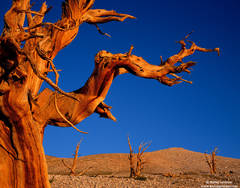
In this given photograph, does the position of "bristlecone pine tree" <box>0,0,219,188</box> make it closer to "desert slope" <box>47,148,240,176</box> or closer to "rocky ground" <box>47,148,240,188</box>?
"rocky ground" <box>47,148,240,188</box>

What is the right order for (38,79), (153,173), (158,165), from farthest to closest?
(158,165) → (153,173) → (38,79)

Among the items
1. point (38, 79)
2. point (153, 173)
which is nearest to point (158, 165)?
point (153, 173)

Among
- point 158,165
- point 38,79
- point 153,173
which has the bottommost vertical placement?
point 38,79

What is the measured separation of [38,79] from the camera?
11.9ft

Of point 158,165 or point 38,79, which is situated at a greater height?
point 158,165

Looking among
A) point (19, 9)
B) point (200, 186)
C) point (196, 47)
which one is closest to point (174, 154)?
point (200, 186)

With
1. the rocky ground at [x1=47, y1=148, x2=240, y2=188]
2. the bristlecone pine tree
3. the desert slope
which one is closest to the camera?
the bristlecone pine tree

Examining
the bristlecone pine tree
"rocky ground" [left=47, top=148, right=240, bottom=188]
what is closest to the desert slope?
"rocky ground" [left=47, top=148, right=240, bottom=188]

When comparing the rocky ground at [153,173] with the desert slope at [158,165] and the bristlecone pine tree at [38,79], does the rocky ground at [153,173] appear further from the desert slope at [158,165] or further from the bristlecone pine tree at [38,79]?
the bristlecone pine tree at [38,79]

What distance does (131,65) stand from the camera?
13.0ft

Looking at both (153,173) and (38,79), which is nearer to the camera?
(38,79)

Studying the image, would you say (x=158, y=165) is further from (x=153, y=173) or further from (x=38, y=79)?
(x=38, y=79)

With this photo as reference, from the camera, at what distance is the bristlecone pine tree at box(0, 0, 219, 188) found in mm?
2543

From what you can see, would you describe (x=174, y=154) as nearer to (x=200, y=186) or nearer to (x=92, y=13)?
(x=200, y=186)
